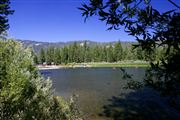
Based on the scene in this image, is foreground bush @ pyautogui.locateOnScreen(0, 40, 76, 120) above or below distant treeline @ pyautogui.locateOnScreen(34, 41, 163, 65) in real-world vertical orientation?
below

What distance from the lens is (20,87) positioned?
10.6m

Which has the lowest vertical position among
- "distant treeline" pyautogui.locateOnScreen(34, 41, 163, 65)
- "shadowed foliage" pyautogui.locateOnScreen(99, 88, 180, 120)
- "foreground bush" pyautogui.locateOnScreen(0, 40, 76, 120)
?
"shadowed foliage" pyautogui.locateOnScreen(99, 88, 180, 120)

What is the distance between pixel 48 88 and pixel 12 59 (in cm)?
235

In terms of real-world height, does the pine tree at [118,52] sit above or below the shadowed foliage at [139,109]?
above

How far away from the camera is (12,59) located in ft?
36.7

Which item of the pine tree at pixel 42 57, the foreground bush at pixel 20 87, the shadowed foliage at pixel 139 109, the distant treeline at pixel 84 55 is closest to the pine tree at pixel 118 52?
the distant treeline at pixel 84 55

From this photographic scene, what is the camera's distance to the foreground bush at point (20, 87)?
34.1 feet

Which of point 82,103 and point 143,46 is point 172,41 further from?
point 82,103

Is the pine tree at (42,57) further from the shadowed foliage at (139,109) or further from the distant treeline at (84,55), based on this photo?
the shadowed foliage at (139,109)

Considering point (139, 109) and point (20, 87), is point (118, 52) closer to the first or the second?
point (139, 109)

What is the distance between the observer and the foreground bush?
34.1 feet

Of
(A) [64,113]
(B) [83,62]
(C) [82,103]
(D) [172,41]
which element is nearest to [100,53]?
(B) [83,62]

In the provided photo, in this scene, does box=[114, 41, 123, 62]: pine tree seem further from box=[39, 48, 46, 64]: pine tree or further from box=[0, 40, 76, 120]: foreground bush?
box=[0, 40, 76, 120]: foreground bush

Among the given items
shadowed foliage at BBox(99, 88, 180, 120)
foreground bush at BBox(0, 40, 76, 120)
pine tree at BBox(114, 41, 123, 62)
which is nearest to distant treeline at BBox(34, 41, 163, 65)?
pine tree at BBox(114, 41, 123, 62)
